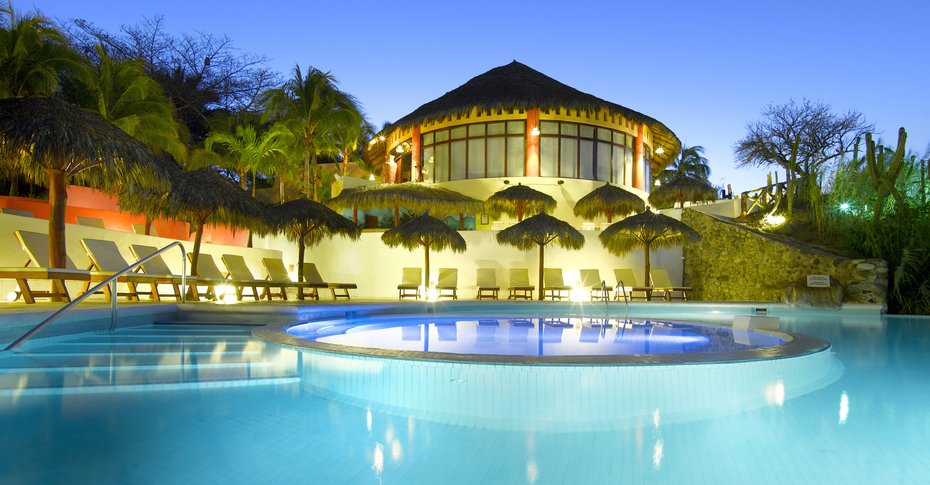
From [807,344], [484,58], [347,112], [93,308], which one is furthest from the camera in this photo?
[484,58]

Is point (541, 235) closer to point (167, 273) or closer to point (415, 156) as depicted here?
point (167, 273)

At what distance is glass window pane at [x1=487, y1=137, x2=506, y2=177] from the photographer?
2021 centimetres

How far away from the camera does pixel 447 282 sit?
15.2 m

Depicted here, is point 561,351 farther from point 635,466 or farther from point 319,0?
point 319,0

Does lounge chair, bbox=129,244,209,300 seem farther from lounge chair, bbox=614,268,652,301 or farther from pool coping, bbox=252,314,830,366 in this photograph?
lounge chair, bbox=614,268,652,301

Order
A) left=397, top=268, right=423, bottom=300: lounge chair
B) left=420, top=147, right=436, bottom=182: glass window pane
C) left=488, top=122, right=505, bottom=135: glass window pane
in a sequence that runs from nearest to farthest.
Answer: left=397, top=268, right=423, bottom=300: lounge chair
left=488, top=122, right=505, bottom=135: glass window pane
left=420, top=147, right=436, bottom=182: glass window pane

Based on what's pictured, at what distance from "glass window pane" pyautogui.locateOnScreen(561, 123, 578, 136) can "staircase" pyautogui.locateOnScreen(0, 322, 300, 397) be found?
51.7 ft

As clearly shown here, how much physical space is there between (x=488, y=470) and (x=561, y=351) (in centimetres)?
343

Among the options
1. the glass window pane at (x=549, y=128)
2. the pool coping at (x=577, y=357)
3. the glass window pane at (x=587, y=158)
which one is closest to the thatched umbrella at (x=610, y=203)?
the glass window pane at (x=587, y=158)

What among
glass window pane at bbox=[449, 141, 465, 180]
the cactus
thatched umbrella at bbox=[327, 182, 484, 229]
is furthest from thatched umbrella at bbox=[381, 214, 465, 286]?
the cactus

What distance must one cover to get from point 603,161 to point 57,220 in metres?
16.4

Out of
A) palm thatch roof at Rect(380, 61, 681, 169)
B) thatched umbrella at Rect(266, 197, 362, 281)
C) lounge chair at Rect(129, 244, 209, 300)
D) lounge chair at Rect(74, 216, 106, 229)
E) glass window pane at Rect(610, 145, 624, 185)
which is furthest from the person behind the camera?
glass window pane at Rect(610, 145, 624, 185)

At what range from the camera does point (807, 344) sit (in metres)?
5.02

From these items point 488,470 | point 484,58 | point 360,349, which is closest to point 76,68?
point 360,349
